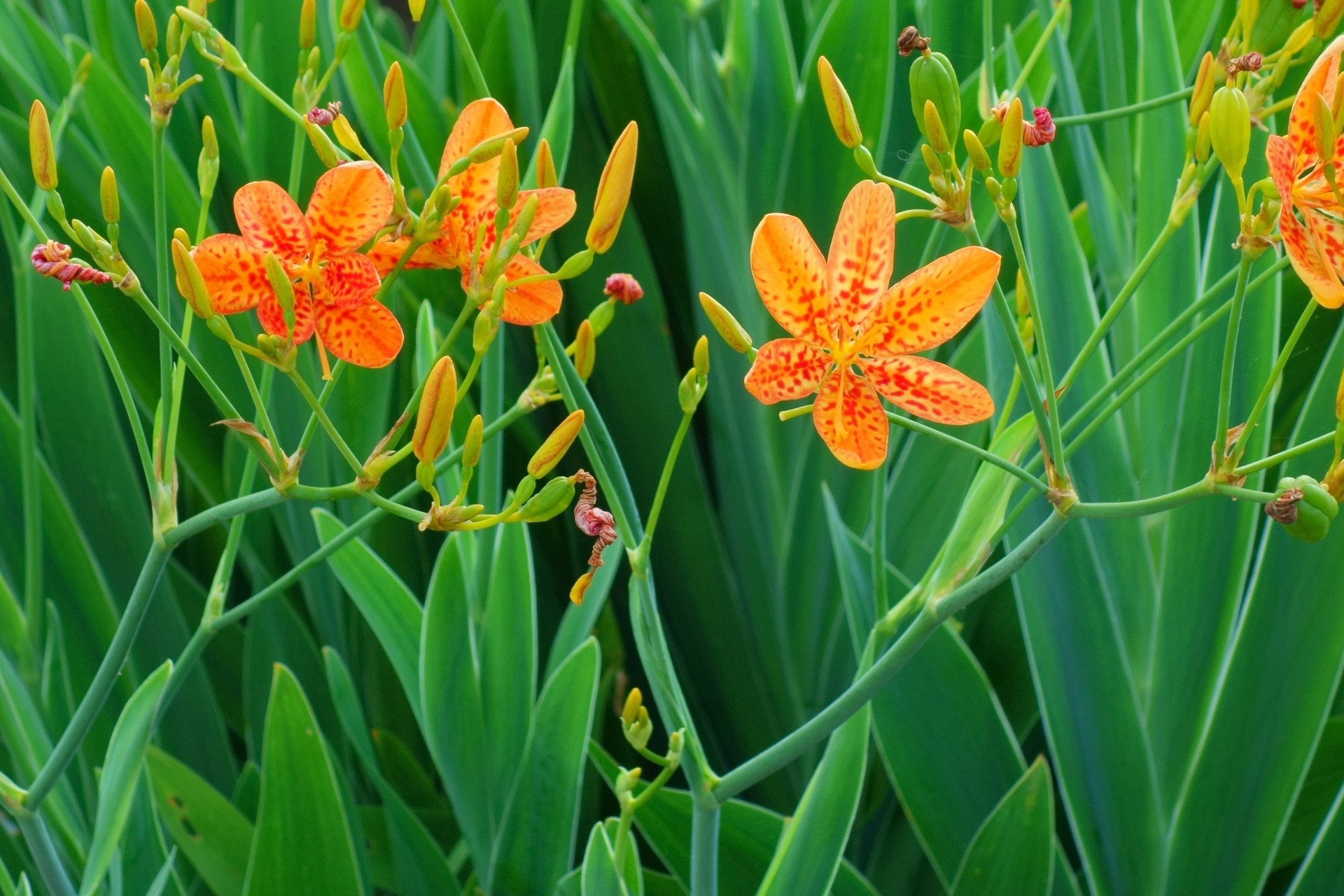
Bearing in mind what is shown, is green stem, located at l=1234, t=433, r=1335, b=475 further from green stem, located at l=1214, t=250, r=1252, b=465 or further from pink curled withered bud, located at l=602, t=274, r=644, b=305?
pink curled withered bud, located at l=602, t=274, r=644, b=305

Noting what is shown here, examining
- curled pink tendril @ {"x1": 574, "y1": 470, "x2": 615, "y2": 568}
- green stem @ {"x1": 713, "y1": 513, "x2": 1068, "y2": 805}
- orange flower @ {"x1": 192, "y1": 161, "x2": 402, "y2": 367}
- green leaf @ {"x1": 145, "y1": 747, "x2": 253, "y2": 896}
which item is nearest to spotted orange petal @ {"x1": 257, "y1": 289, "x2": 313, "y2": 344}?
orange flower @ {"x1": 192, "y1": 161, "x2": 402, "y2": 367}

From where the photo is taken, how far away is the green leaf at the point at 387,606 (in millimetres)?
564

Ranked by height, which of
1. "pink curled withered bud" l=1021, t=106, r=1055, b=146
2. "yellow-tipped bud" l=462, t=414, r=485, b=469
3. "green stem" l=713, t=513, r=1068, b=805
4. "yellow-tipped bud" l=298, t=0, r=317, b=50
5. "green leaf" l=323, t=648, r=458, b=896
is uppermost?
"yellow-tipped bud" l=298, t=0, r=317, b=50

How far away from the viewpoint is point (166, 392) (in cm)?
39

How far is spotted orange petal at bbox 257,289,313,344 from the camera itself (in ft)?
1.11

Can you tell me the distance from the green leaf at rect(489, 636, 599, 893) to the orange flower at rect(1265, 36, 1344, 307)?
347 mm

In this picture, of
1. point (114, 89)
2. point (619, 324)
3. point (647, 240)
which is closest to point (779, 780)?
point (619, 324)

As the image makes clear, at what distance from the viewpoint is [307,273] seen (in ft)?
1.09

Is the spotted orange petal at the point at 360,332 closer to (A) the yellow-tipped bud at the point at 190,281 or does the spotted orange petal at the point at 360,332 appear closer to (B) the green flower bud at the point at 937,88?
(A) the yellow-tipped bud at the point at 190,281

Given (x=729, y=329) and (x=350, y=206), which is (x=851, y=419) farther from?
(x=350, y=206)

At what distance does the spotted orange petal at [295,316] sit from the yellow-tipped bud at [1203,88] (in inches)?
11.6

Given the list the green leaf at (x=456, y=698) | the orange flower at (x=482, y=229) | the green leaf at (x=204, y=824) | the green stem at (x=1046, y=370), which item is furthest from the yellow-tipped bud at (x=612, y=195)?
the green leaf at (x=204, y=824)

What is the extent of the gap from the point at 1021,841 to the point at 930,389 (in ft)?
0.92

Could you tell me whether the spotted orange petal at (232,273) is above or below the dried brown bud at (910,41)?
below
